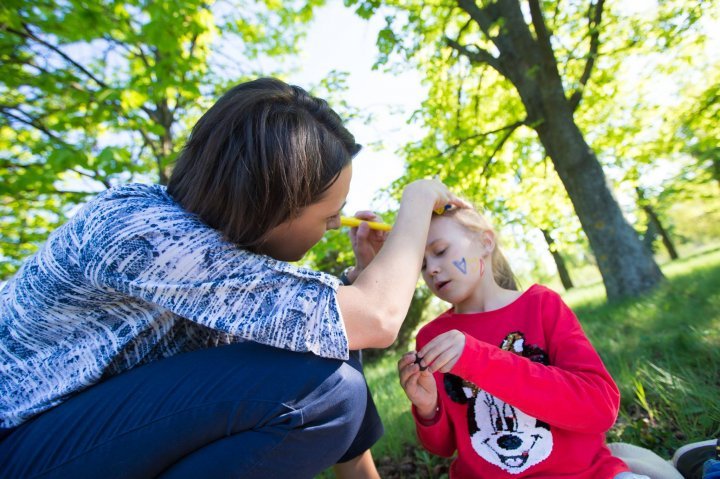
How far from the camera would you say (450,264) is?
5.65 ft

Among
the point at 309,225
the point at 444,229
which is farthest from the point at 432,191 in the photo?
the point at 309,225

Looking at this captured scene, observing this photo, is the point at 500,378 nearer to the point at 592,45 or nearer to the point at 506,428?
the point at 506,428

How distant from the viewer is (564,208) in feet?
27.5

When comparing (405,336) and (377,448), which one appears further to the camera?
(405,336)

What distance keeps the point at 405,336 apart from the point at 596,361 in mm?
6301

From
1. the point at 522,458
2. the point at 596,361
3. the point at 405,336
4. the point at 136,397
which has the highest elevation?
the point at 596,361

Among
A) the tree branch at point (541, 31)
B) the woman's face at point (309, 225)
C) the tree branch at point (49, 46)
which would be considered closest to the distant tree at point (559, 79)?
the tree branch at point (541, 31)

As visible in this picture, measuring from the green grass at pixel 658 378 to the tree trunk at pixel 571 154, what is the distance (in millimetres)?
959

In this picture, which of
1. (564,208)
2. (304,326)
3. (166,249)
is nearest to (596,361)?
(304,326)

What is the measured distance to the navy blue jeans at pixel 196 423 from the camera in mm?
1045

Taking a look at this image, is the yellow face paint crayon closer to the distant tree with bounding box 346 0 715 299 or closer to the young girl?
the young girl

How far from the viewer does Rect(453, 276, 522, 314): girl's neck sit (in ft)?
5.60

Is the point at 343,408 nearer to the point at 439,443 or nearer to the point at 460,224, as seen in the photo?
the point at 439,443

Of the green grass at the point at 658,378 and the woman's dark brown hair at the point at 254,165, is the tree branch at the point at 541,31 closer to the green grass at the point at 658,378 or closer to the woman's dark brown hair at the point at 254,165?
the green grass at the point at 658,378
